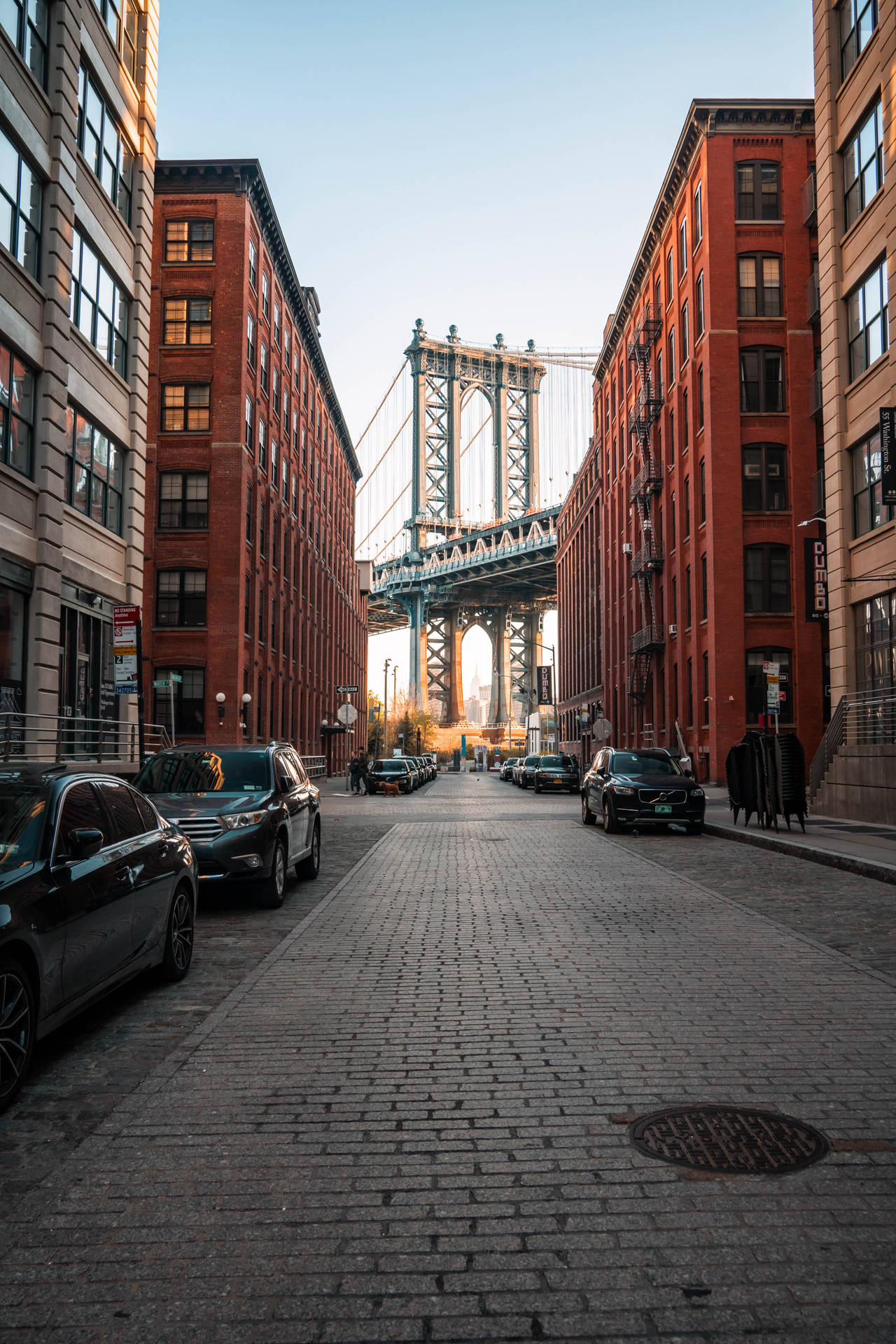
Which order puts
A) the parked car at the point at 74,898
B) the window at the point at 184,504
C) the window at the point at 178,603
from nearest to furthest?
the parked car at the point at 74,898 < the window at the point at 178,603 < the window at the point at 184,504

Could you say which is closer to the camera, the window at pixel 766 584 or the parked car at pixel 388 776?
the window at pixel 766 584

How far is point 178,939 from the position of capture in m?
7.57

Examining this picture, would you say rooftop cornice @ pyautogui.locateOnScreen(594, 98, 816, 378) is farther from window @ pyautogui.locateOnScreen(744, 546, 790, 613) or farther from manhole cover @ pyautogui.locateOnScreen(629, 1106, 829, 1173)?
manhole cover @ pyautogui.locateOnScreen(629, 1106, 829, 1173)

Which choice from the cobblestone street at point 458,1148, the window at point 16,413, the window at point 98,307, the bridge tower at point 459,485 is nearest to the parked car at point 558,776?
the window at point 98,307

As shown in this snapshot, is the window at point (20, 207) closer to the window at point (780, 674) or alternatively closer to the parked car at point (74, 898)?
the parked car at point (74, 898)

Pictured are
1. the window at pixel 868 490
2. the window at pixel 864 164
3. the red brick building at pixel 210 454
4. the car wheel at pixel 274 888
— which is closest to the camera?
the car wheel at pixel 274 888

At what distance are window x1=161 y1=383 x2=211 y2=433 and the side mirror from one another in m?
34.9

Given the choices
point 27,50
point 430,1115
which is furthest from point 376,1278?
point 27,50

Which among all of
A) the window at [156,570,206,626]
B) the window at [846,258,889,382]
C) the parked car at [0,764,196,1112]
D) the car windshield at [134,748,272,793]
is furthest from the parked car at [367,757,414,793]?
the parked car at [0,764,196,1112]

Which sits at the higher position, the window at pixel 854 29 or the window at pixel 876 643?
the window at pixel 854 29

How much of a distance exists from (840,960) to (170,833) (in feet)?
15.9

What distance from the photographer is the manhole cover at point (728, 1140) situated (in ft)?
13.3

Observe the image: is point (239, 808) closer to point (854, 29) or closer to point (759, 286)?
point (854, 29)

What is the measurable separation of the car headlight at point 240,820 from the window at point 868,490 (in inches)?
604
